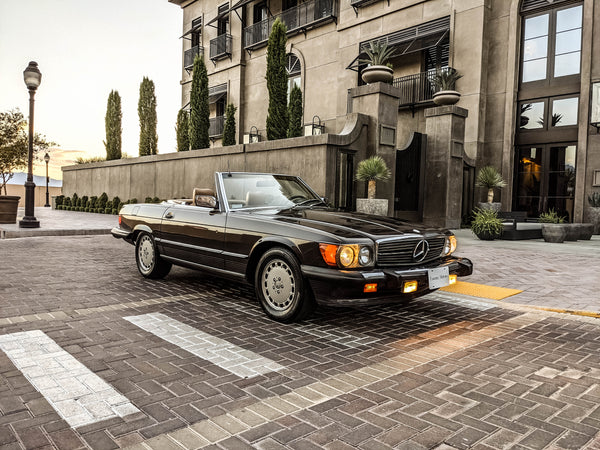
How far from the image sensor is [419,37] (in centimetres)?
1916

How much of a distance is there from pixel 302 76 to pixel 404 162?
11.9 meters

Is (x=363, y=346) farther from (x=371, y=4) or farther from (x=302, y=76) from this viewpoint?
(x=302, y=76)

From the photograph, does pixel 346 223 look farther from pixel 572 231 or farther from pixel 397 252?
pixel 572 231

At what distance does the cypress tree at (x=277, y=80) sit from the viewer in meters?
17.6

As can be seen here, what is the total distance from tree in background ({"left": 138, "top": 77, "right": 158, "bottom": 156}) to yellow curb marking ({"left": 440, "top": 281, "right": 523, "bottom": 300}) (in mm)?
24224

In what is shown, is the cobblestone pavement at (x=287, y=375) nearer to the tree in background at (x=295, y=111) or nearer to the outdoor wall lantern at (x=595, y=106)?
the outdoor wall lantern at (x=595, y=106)

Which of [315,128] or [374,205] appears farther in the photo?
[315,128]

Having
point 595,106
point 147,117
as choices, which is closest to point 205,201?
point 595,106

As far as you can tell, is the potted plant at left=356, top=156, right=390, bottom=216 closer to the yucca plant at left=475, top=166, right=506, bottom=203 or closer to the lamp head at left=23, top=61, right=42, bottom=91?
the yucca plant at left=475, top=166, right=506, bottom=203

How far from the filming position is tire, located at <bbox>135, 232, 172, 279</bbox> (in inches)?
250

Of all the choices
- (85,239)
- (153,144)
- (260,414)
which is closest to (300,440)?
(260,414)

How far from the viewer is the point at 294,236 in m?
4.24

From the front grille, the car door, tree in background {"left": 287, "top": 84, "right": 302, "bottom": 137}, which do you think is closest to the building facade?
tree in background {"left": 287, "top": 84, "right": 302, "bottom": 137}

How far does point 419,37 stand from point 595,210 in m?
9.69
